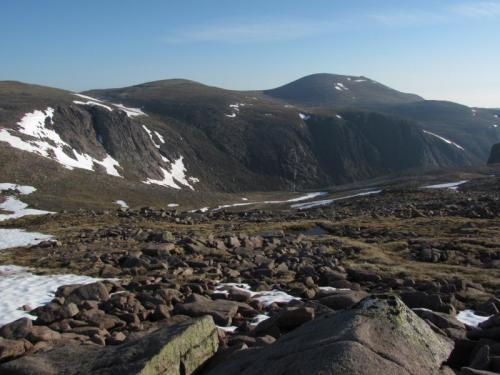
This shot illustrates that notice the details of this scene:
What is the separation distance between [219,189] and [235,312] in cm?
14398

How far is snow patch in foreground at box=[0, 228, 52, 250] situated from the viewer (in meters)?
30.7

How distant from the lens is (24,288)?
18.3 metres

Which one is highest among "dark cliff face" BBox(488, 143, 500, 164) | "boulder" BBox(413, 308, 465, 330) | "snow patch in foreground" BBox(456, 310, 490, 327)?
"boulder" BBox(413, 308, 465, 330)

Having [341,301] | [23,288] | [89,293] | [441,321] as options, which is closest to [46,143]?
[23,288]

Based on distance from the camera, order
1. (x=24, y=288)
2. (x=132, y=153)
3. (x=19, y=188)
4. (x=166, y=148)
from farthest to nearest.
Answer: (x=166, y=148) < (x=132, y=153) < (x=19, y=188) < (x=24, y=288)

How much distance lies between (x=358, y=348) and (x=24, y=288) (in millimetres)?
14787

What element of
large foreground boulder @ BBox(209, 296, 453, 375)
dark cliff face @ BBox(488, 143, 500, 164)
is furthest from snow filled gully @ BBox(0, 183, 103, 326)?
dark cliff face @ BBox(488, 143, 500, 164)

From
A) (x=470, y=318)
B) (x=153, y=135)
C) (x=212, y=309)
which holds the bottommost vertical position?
(x=153, y=135)

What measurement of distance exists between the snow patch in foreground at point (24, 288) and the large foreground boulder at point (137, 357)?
607cm

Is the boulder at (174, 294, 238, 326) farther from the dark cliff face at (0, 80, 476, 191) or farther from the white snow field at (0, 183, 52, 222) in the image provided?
the dark cliff face at (0, 80, 476, 191)

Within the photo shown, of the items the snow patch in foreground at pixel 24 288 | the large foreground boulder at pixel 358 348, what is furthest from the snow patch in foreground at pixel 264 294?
the large foreground boulder at pixel 358 348

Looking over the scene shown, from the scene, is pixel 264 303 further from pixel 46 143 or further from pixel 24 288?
pixel 46 143

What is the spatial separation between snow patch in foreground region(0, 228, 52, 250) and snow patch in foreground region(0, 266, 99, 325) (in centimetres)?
880

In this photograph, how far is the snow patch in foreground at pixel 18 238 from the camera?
3066 centimetres
